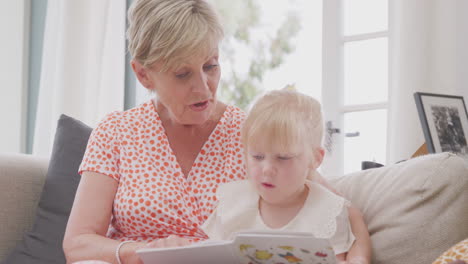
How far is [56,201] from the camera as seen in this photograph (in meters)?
2.08

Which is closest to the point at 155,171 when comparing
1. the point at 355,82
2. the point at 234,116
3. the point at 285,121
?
the point at 234,116

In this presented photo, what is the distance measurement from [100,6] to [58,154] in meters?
1.65

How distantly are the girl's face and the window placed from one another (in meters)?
1.63

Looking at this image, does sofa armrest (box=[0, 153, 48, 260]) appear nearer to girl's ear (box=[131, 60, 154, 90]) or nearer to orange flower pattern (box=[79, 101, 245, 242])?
orange flower pattern (box=[79, 101, 245, 242])

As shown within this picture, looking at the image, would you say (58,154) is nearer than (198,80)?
No

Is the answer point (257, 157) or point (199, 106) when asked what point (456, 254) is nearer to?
point (257, 157)

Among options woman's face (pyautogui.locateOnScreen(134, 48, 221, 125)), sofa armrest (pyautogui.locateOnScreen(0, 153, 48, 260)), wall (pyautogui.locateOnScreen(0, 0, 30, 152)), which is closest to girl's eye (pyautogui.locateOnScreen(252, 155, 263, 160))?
woman's face (pyautogui.locateOnScreen(134, 48, 221, 125))

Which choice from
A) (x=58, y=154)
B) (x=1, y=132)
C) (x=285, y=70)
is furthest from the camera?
(x=285, y=70)

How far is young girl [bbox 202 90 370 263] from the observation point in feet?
4.77

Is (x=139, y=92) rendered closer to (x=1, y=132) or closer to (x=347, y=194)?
(x=1, y=132)

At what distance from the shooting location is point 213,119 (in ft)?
5.94

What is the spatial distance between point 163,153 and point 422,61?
1396mm

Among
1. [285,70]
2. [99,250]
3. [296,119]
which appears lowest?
[99,250]

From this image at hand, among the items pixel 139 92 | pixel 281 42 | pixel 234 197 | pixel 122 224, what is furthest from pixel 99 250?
pixel 281 42
